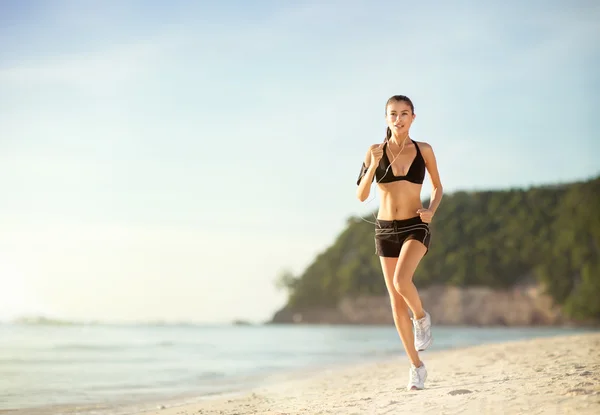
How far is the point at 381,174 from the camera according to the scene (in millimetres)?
4828

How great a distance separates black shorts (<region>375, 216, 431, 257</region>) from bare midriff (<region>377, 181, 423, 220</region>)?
0.04 meters

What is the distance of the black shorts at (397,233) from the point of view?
4.76 m

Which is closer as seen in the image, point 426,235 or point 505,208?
point 426,235

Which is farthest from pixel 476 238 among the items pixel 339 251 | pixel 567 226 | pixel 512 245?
pixel 339 251

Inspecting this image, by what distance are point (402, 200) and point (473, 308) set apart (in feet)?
225

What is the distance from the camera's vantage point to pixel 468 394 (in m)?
4.71

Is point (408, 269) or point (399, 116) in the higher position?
point (399, 116)

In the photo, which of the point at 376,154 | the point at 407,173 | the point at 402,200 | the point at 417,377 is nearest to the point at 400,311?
the point at 417,377

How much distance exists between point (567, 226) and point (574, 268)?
17.3ft

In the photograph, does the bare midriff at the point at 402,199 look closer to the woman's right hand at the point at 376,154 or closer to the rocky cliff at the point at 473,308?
the woman's right hand at the point at 376,154

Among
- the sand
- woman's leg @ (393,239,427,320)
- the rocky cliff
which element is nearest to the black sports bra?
woman's leg @ (393,239,427,320)

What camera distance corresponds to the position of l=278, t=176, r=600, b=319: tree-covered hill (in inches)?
2645

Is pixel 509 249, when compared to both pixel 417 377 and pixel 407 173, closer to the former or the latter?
pixel 417 377

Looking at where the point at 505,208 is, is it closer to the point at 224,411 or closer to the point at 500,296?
the point at 500,296
